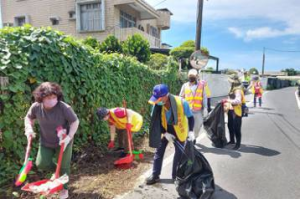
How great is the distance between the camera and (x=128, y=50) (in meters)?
13.8

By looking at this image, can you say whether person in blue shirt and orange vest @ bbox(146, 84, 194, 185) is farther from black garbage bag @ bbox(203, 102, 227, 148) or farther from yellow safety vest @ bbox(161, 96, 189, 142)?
black garbage bag @ bbox(203, 102, 227, 148)

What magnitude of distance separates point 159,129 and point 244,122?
6.71m

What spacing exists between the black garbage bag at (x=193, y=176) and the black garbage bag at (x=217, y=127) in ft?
8.47

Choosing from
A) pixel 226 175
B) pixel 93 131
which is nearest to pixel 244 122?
pixel 226 175

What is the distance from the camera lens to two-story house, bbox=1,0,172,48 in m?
17.2

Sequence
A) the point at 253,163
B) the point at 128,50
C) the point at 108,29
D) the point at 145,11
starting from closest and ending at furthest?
1. the point at 253,163
2. the point at 128,50
3. the point at 108,29
4. the point at 145,11

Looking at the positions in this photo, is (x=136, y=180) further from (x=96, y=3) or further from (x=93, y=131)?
(x=96, y=3)

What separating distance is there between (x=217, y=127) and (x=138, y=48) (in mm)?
9108

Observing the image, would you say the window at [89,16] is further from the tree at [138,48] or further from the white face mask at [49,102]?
the white face mask at [49,102]

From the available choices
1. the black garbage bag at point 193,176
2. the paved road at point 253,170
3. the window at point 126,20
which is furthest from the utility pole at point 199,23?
the window at point 126,20

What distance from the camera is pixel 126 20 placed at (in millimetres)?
19141

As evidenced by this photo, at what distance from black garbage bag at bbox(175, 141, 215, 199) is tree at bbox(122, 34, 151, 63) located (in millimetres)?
10985

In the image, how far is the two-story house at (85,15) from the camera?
17.2 m

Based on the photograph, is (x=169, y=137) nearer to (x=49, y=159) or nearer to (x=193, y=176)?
(x=193, y=176)
